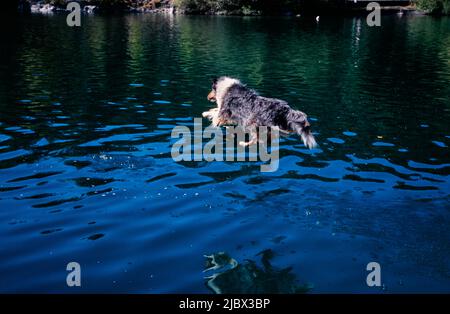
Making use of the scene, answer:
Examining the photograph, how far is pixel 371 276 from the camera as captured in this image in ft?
22.1

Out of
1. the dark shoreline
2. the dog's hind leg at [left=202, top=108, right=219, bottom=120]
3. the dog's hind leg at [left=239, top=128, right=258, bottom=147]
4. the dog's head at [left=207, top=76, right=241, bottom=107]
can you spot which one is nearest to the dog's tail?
the dog's hind leg at [left=239, top=128, right=258, bottom=147]

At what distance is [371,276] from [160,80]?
19.4 m

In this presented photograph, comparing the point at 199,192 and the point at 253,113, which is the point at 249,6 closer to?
the point at 253,113

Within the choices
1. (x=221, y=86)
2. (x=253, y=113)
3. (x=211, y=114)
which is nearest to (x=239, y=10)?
(x=211, y=114)

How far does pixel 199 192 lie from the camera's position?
32.1ft

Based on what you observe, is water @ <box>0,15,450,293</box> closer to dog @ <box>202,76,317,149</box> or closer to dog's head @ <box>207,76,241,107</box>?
dog @ <box>202,76,317,149</box>

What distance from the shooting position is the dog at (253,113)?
1212 cm

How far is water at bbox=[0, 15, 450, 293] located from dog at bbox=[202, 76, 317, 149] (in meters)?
0.85

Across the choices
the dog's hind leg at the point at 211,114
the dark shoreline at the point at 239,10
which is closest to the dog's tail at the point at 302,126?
the dog's hind leg at the point at 211,114

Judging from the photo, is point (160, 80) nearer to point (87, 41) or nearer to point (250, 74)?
point (250, 74)

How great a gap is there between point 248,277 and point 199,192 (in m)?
3.42

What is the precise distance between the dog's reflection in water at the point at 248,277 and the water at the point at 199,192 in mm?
187
